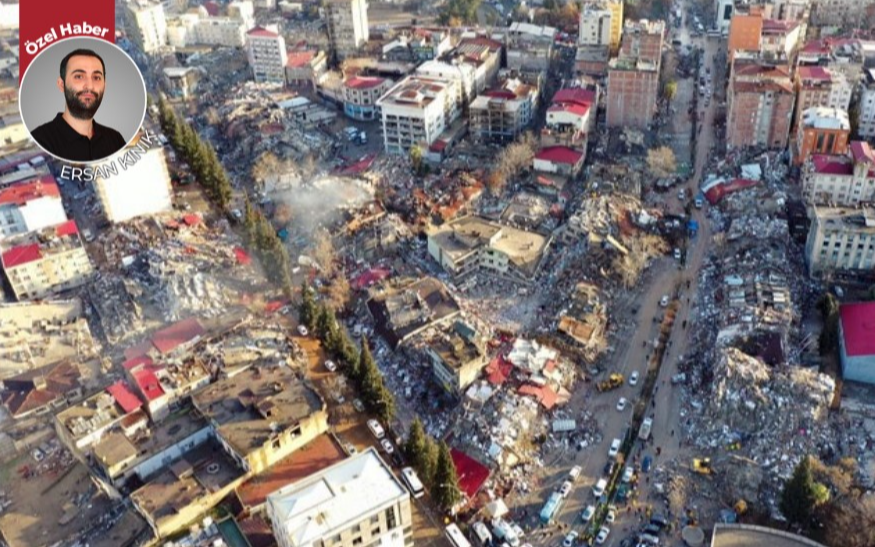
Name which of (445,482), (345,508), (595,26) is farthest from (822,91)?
(345,508)

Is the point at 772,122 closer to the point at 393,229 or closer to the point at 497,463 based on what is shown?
the point at 393,229

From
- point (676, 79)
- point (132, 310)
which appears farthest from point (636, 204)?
point (132, 310)

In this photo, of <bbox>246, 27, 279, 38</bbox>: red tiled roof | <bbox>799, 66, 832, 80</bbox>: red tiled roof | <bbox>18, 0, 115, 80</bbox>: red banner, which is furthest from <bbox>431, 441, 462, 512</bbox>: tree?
<bbox>246, 27, 279, 38</bbox>: red tiled roof

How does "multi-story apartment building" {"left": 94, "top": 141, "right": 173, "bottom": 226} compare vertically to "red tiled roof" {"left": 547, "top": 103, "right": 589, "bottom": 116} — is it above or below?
below

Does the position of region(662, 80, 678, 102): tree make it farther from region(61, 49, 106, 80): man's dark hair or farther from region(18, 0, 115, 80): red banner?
region(61, 49, 106, 80): man's dark hair

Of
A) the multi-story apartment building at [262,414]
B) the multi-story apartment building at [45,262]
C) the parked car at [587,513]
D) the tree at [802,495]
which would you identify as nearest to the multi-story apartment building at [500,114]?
the multi-story apartment building at [45,262]
